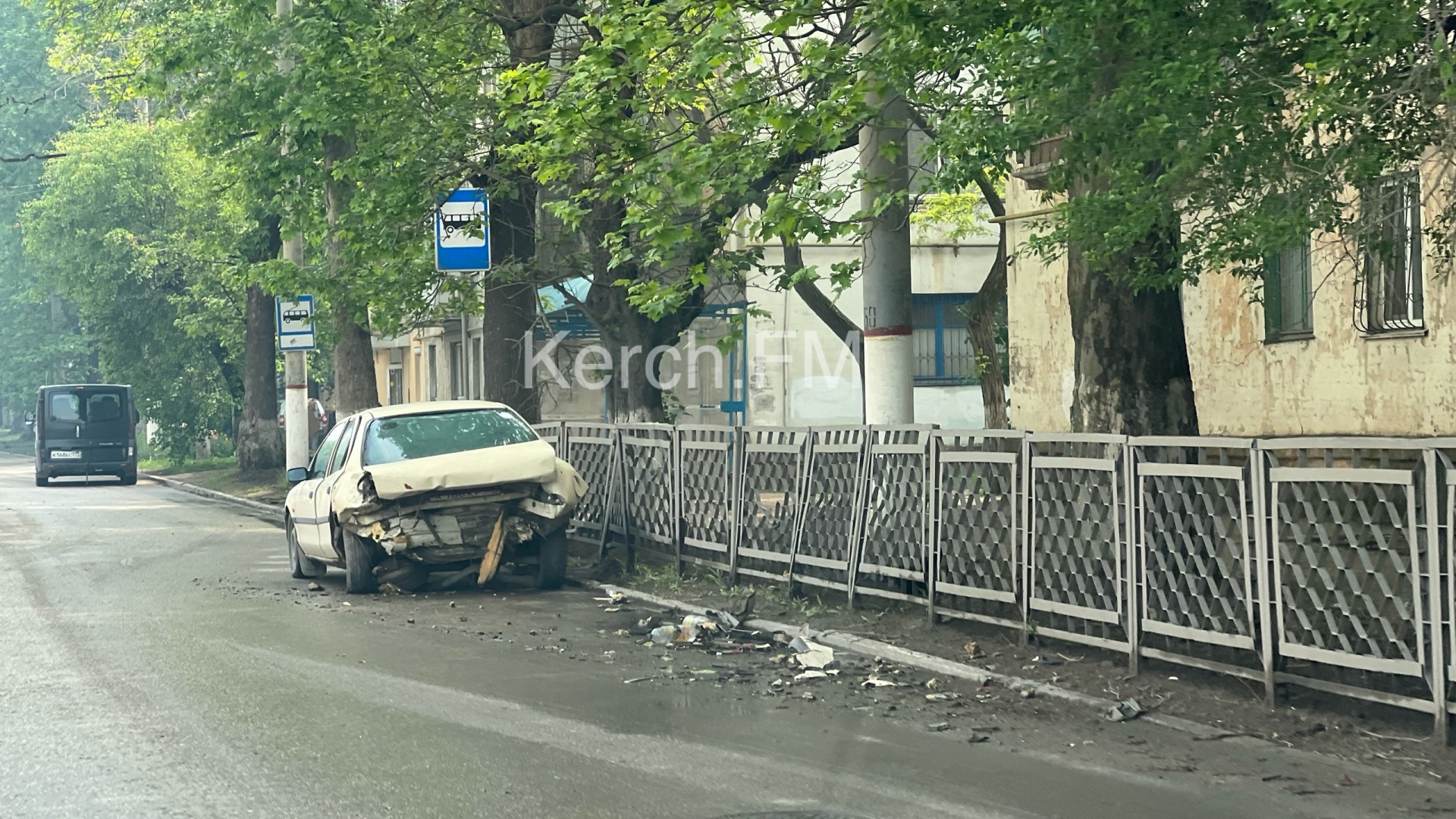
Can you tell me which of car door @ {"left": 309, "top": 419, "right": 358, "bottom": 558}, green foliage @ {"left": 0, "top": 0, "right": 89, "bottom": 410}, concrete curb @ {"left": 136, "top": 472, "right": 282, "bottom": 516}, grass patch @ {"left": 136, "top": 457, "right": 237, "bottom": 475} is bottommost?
concrete curb @ {"left": 136, "top": 472, "right": 282, "bottom": 516}

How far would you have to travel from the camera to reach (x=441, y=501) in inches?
506

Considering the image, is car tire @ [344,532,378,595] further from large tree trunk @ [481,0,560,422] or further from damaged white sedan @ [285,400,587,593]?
large tree trunk @ [481,0,560,422]

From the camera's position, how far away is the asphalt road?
6082 mm

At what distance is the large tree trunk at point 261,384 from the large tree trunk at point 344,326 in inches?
334

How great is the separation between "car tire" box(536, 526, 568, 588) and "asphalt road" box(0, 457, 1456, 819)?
1723 millimetres

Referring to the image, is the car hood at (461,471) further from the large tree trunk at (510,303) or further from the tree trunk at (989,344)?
the tree trunk at (989,344)

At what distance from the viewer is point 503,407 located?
47.2 ft

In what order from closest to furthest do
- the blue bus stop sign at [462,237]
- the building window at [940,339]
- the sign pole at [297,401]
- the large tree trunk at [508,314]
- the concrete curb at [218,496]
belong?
the blue bus stop sign at [462,237] < the large tree trunk at [508,314] < the concrete curb at [218,496] < the sign pole at [297,401] < the building window at [940,339]

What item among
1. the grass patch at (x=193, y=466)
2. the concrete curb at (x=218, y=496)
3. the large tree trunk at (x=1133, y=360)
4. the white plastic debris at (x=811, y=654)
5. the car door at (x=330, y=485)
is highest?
the large tree trunk at (x=1133, y=360)

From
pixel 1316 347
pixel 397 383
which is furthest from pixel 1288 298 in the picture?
pixel 397 383

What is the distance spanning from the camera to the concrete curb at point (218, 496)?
26719 mm

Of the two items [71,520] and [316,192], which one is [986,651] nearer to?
[316,192]

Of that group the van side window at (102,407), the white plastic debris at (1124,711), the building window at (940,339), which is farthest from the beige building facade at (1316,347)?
the van side window at (102,407)

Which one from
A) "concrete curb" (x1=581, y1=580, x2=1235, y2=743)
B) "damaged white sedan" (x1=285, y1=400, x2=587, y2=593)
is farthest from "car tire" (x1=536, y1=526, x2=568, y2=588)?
"concrete curb" (x1=581, y1=580, x2=1235, y2=743)
